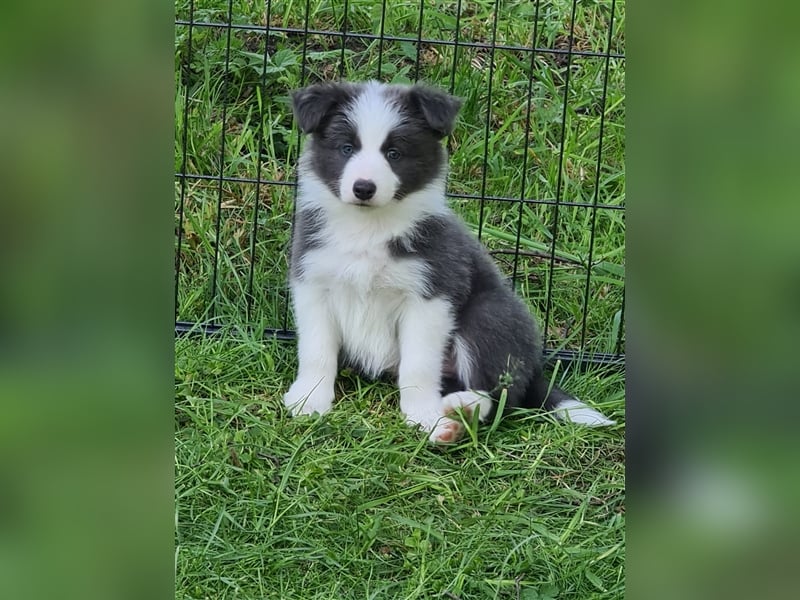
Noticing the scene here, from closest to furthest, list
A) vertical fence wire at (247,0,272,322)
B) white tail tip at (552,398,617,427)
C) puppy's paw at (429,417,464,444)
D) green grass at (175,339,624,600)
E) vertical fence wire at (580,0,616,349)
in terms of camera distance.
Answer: green grass at (175,339,624,600) < white tail tip at (552,398,617,427) < puppy's paw at (429,417,464,444) < vertical fence wire at (580,0,616,349) < vertical fence wire at (247,0,272,322)

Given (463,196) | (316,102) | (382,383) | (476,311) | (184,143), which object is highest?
(316,102)


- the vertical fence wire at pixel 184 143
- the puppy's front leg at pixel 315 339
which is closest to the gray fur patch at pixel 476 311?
the puppy's front leg at pixel 315 339

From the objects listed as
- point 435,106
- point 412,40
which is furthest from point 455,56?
point 435,106

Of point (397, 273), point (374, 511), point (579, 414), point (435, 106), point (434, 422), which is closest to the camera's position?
A: point (374, 511)

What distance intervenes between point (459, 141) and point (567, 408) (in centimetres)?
72

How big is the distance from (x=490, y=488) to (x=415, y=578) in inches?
10.5

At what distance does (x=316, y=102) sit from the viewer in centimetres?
184

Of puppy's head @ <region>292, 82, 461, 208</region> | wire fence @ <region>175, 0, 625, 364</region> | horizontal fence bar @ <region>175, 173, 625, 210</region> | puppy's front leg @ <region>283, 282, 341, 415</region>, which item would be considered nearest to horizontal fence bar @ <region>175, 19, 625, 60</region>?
wire fence @ <region>175, 0, 625, 364</region>

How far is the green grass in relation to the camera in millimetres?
1142

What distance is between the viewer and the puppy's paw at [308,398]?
1725 millimetres

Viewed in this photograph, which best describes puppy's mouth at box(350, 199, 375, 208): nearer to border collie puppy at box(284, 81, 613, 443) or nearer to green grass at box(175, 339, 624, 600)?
border collie puppy at box(284, 81, 613, 443)

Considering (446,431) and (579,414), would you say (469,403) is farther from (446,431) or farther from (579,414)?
(579,414)

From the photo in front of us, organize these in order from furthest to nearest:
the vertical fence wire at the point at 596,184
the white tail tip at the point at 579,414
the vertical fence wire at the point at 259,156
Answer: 1. the vertical fence wire at the point at 259,156
2. the vertical fence wire at the point at 596,184
3. the white tail tip at the point at 579,414

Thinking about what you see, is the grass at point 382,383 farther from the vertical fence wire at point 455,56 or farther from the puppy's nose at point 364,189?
the puppy's nose at point 364,189
